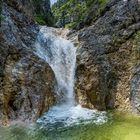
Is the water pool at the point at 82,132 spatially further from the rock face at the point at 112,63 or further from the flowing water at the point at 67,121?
the rock face at the point at 112,63

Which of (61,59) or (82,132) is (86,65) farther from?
(82,132)

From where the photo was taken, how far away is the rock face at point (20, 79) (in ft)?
59.4

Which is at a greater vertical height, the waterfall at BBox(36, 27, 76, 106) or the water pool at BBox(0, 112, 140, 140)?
the waterfall at BBox(36, 27, 76, 106)

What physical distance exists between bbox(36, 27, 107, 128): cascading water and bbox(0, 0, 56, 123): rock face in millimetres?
978

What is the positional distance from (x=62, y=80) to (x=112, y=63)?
4.56m

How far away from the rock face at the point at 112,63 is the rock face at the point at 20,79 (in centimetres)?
286

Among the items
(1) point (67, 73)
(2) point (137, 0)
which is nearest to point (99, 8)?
(2) point (137, 0)

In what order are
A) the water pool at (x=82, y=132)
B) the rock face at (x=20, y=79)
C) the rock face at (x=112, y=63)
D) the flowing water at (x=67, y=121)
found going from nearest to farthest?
1. the water pool at (x=82, y=132)
2. the flowing water at (x=67, y=121)
3. the rock face at (x=20, y=79)
4. the rock face at (x=112, y=63)

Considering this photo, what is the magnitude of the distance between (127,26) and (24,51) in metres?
8.88

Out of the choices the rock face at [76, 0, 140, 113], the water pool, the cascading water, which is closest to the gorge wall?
the rock face at [76, 0, 140, 113]

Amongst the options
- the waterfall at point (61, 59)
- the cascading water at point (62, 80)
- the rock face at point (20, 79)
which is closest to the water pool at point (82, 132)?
the cascading water at point (62, 80)

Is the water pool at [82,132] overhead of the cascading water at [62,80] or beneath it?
beneath

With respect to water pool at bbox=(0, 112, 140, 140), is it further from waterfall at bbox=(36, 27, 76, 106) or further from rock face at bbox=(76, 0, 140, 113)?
waterfall at bbox=(36, 27, 76, 106)

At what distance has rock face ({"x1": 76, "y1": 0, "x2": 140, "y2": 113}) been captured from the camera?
21188mm
